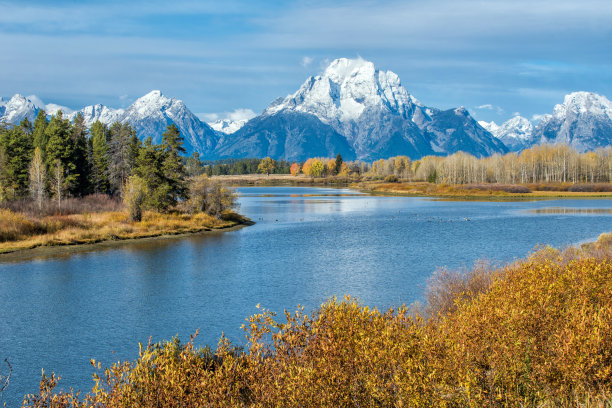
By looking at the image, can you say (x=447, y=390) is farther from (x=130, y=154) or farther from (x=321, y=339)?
(x=130, y=154)

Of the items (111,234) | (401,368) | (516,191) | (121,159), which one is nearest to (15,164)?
(121,159)

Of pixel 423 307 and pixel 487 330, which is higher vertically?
pixel 487 330

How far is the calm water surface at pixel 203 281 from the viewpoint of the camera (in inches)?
912

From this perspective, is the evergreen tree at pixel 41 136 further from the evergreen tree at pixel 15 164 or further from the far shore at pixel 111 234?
the far shore at pixel 111 234

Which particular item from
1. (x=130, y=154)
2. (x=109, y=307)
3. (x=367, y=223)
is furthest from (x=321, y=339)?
(x=130, y=154)

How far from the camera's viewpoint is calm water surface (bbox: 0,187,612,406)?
23.2 m

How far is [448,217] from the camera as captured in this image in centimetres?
8575

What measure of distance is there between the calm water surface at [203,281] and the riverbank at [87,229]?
4.18 meters

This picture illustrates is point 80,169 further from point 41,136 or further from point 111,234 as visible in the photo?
point 111,234

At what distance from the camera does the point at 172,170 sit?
7469 centimetres

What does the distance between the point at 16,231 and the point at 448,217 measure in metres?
63.5

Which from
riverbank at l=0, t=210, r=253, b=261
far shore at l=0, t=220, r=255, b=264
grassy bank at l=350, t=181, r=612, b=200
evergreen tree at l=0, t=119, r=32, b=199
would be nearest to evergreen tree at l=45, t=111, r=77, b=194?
evergreen tree at l=0, t=119, r=32, b=199

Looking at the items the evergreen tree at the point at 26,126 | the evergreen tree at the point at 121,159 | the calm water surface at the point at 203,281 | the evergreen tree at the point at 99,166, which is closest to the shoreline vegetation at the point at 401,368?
the calm water surface at the point at 203,281

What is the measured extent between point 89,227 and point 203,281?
29.6 m
